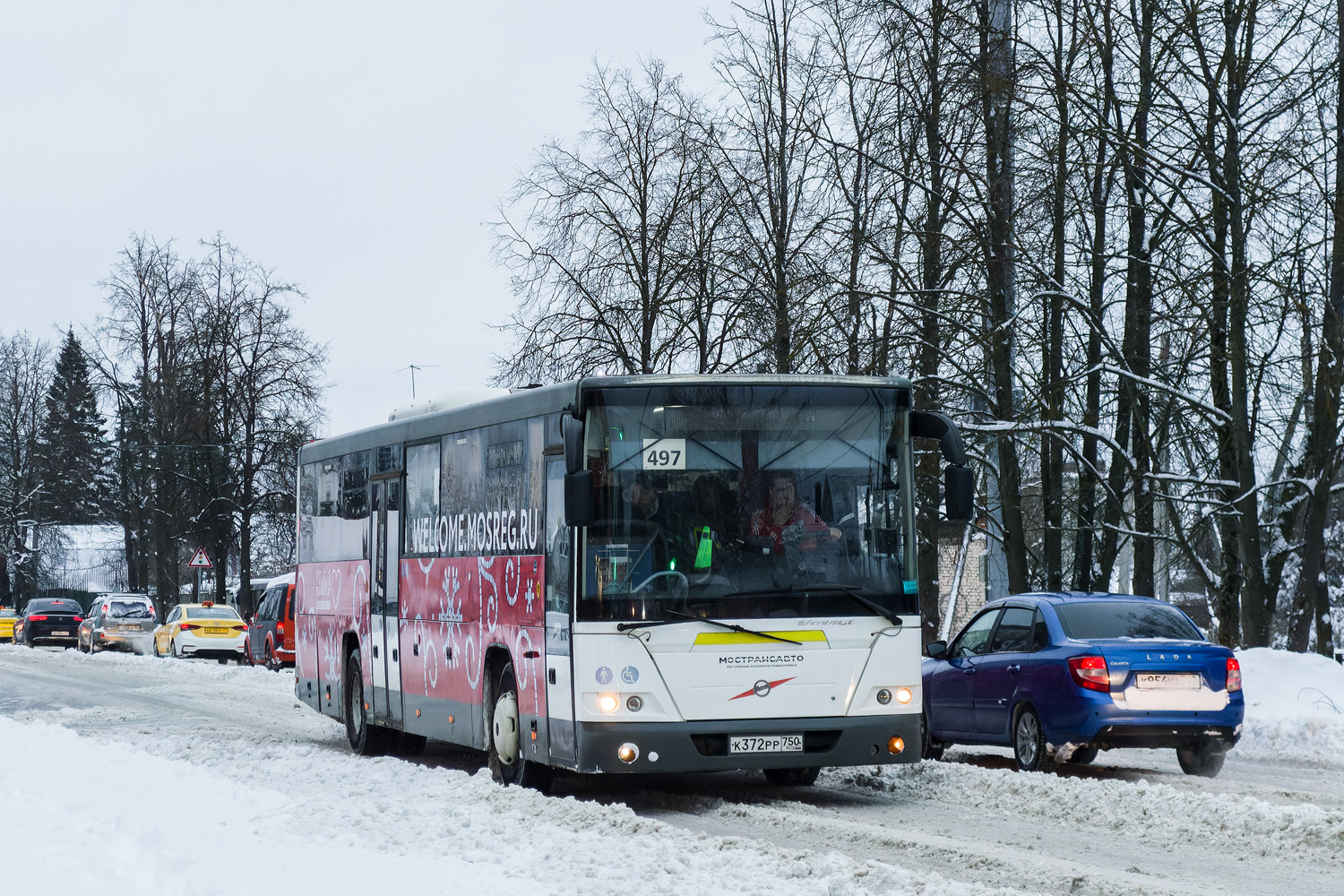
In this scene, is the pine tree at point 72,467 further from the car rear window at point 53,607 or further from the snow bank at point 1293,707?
the snow bank at point 1293,707

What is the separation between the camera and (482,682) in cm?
1338

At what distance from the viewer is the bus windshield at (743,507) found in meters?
11.3

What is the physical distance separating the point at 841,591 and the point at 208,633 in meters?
35.2

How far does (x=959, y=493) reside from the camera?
11.5 meters

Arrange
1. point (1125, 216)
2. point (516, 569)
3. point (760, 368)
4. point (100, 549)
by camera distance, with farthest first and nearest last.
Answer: point (100, 549) → point (760, 368) → point (1125, 216) → point (516, 569)

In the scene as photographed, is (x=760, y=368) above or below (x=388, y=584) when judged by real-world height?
above

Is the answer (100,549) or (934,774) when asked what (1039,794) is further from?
(100,549)

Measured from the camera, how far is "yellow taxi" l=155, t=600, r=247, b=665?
43.9 meters

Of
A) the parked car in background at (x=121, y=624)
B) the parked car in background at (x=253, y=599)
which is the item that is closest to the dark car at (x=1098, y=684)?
the parked car in background at (x=121, y=624)

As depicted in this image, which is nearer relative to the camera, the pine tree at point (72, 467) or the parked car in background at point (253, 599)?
the parked car in background at point (253, 599)

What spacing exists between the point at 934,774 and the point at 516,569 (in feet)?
11.9

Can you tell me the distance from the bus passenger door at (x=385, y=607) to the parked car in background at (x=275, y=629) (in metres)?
20.8

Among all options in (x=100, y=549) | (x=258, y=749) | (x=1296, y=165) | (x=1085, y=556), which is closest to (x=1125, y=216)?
(x=1296, y=165)

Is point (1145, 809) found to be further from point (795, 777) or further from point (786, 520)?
point (795, 777)
